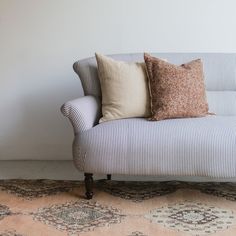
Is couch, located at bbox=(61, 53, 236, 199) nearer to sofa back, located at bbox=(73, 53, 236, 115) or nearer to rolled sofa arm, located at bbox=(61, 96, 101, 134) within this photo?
rolled sofa arm, located at bbox=(61, 96, 101, 134)

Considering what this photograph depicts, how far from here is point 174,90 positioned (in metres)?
2.52

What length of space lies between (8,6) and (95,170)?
172 centimetres

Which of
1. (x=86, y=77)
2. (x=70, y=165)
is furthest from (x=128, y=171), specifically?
(x=70, y=165)

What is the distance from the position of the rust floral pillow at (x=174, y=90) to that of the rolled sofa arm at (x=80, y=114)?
38cm

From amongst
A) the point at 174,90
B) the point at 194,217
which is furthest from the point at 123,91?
the point at 194,217

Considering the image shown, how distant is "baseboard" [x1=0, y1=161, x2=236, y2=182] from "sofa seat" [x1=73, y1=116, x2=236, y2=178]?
57 cm

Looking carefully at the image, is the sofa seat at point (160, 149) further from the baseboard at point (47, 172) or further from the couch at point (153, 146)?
the baseboard at point (47, 172)

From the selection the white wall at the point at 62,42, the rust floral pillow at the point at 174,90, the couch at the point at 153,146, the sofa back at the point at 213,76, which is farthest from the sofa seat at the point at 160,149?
the white wall at the point at 62,42

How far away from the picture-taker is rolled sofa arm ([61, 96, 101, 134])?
2.39 metres

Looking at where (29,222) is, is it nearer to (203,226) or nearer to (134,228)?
(134,228)

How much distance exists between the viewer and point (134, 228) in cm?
206

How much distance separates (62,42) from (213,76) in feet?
4.13

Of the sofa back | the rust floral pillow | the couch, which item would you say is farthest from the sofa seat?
the sofa back

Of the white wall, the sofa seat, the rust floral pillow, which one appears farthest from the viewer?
the white wall
